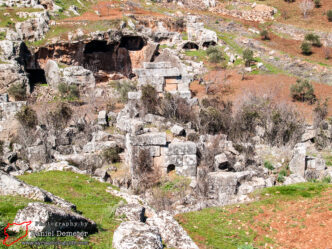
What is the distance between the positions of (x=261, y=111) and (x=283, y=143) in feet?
10.5

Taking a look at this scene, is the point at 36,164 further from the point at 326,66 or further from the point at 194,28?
the point at 194,28

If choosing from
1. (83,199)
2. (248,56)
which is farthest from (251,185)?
(248,56)

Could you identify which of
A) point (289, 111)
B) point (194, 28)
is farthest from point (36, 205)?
point (194, 28)

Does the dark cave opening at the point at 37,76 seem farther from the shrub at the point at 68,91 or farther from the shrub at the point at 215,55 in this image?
the shrub at the point at 215,55

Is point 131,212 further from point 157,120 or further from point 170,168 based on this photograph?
point 157,120

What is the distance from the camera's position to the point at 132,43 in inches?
1510

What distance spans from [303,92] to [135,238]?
81.9 feet

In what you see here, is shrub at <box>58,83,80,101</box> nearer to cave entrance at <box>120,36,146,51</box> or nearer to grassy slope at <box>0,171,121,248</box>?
cave entrance at <box>120,36,146,51</box>

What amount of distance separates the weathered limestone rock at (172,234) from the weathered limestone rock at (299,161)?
950 cm

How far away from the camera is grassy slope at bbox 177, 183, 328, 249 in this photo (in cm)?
761

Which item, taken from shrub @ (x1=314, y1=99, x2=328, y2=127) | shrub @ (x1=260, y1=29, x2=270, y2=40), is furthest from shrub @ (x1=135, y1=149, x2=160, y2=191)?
shrub @ (x1=260, y1=29, x2=270, y2=40)

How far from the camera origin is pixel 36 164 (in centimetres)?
1576

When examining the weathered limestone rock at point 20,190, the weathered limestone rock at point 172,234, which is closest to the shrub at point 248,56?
the weathered limestone rock at point 172,234

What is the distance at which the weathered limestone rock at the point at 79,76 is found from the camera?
32.7 metres
